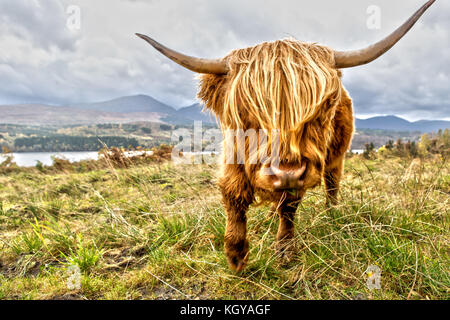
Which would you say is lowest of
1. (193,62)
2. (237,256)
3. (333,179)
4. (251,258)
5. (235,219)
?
(251,258)

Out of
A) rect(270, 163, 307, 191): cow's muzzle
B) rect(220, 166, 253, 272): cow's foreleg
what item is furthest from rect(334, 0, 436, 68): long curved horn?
rect(220, 166, 253, 272): cow's foreleg

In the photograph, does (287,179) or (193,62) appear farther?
(193,62)

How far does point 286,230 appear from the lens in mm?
2535

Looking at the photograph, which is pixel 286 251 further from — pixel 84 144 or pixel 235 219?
pixel 84 144

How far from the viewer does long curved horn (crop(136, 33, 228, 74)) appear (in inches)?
72.1

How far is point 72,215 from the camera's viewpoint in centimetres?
428

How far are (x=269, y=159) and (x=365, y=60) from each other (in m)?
1.13

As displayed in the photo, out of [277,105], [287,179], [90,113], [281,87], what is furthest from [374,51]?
[90,113]

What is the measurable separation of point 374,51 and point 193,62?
1.38m

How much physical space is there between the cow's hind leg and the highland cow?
202 millimetres

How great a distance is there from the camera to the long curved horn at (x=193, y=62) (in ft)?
6.01

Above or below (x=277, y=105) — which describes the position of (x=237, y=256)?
below

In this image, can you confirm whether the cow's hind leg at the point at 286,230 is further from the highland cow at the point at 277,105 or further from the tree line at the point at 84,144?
the tree line at the point at 84,144

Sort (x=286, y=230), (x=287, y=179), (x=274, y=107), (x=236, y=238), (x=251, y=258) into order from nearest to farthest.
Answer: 1. (x=287, y=179)
2. (x=274, y=107)
3. (x=236, y=238)
4. (x=251, y=258)
5. (x=286, y=230)
